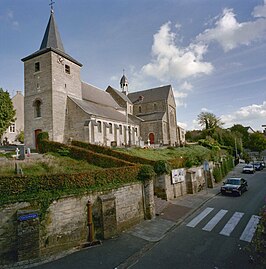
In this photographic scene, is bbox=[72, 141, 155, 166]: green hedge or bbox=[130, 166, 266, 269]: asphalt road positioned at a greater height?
bbox=[72, 141, 155, 166]: green hedge

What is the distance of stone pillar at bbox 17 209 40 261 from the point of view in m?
7.03

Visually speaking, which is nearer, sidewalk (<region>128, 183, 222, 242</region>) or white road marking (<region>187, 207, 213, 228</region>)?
sidewalk (<region>128, 183, 222, 242</region>)

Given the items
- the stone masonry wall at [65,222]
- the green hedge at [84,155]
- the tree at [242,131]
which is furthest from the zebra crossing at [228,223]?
the tree at [242,131]

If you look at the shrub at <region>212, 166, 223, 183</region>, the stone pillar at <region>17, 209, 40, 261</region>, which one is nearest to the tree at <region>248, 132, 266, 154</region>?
the shrub at <region>212, 166, 223, 183</region>

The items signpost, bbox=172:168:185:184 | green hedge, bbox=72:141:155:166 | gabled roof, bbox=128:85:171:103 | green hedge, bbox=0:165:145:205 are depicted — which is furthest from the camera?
gabled roof, bbox=128:85:171:103

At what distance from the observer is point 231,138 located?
4928cm

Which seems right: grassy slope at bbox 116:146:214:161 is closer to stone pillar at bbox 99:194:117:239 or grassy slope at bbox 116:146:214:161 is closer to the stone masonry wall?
the stone masonry wall

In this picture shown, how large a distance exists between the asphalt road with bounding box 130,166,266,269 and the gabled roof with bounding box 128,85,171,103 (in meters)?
35.2

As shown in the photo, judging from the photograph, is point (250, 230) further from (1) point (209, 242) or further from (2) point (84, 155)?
(2) point (84, 155)

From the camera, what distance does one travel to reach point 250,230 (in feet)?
32.2

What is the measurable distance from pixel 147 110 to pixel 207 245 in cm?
4000

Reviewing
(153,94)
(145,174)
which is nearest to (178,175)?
(145,174)

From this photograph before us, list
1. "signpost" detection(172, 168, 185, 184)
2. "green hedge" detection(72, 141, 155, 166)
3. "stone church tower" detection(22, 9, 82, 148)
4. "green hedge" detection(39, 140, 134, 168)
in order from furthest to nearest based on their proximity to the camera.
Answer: "stone church tower" detection(22, 9, 82, 148), "signpost" detection(172, 168, 185, 184), "green hedge" detection(72, 141, 155, 166), "green hedge" detection(39, 140, 134, 168)

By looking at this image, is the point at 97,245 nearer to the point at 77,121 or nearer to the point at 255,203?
the point at 255,203
